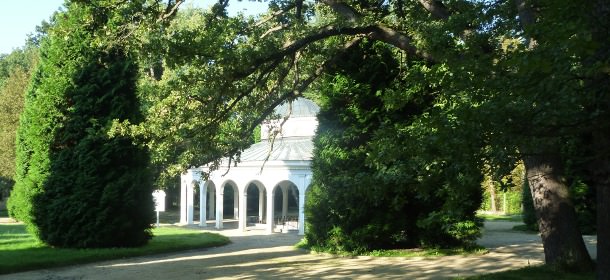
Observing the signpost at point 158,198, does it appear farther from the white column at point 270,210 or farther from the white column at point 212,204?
the white column at point 270,210

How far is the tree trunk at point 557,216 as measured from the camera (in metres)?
9.62

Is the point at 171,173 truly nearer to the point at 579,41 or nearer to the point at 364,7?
the point at 364,7

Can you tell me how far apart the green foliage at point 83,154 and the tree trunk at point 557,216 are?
11.5 meters

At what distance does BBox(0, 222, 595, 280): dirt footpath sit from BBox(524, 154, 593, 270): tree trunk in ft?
7.83

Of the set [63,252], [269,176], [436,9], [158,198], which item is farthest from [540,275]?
[158,198]

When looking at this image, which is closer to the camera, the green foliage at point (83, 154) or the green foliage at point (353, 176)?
the green foliage at point (353, 176)

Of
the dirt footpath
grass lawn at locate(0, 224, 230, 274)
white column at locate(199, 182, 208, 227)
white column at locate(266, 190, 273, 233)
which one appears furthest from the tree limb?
white column at locate(199, 182, 208, 227)

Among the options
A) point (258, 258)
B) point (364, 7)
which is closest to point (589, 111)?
point (364, 7)

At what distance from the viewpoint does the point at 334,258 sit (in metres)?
15.5

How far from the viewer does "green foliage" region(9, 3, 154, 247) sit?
1664 centimetres

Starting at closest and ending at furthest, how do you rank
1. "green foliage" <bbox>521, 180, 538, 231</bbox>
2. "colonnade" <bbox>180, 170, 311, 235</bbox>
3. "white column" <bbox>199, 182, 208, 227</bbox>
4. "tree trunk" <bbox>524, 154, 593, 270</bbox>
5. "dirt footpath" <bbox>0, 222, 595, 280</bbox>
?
1. "tree trunk" <bbox>524, 154, 593, 270</bbox>
2. "dirt footpath" <bbox>0, 222, 595, 280</bbox>
3. "colonnade" <bbox>180, 170, 311, 235</bbox>
4. "green foliage" <bbox>521, 180, 538, 231</bbox>
5. "white column" <bbox>199, 182, 208, 227</bbox>

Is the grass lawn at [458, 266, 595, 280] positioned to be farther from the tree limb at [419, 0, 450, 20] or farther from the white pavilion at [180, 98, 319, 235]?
the white pavilion at [180, 98, 319, 235]

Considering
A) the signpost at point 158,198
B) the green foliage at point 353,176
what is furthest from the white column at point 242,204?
the green foliage at point 353,176

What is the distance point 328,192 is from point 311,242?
2088 millimetres
